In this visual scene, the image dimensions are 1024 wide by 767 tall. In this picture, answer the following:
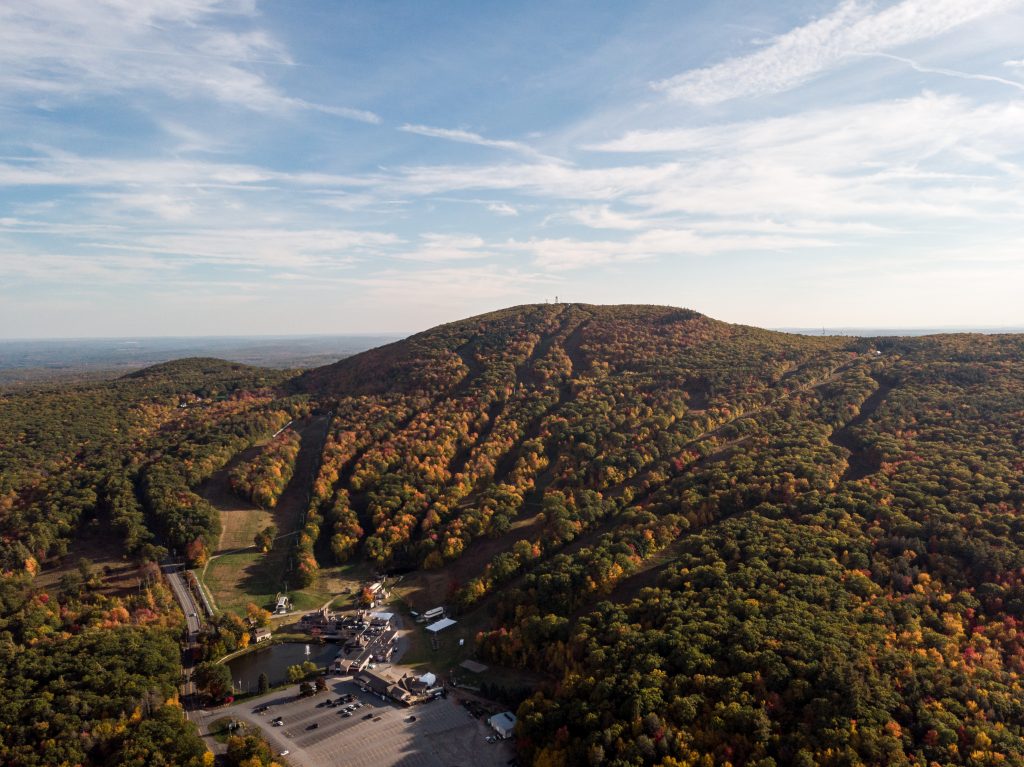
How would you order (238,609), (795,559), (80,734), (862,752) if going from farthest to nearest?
(238,609) < (795,559) < (80,734) < (862,752)

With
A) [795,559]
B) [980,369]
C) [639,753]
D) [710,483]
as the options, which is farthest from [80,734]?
[980,369]

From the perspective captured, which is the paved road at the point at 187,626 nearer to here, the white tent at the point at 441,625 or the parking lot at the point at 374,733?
the parking lot at the point at 374,733

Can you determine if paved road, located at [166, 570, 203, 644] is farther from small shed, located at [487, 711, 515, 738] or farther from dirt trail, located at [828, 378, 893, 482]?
dirt trail, located at [828, 378, 893, 482]

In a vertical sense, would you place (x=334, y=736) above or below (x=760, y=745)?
below

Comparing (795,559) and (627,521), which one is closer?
(795,559)

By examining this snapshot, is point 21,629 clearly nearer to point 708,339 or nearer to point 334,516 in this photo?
point 334,516

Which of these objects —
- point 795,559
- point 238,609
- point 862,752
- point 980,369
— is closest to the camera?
point 862,752

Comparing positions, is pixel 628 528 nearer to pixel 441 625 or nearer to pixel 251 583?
pixel 441 625
